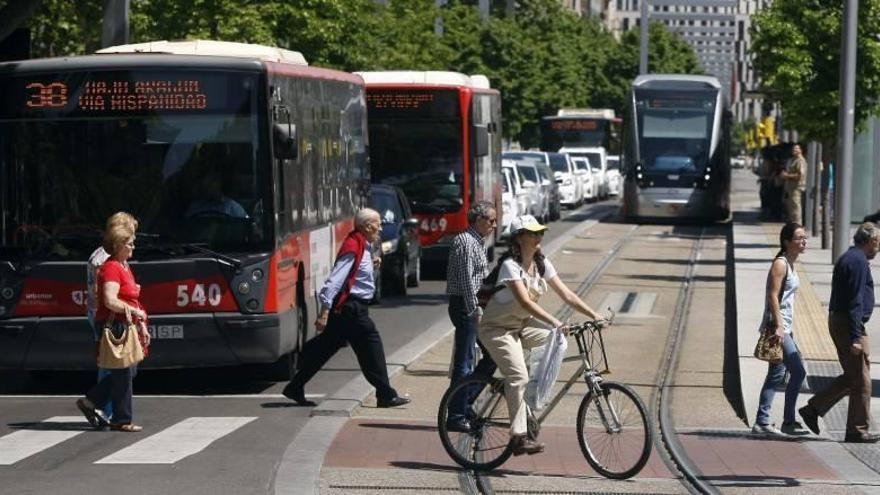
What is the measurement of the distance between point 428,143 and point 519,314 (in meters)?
16.5

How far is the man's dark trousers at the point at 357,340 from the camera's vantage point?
46.5 feet

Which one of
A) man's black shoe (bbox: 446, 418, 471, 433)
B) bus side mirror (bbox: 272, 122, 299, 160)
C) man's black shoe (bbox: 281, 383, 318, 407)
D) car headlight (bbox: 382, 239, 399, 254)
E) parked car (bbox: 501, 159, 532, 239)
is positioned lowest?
parked car (bbox: 501, 159, 532, 239)

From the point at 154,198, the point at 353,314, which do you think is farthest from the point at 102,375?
the point at 154,198

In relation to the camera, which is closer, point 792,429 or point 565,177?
point 792,429

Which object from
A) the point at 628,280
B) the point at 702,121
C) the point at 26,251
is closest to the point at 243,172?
the point at 26,251

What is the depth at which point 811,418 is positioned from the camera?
13148 millimetres

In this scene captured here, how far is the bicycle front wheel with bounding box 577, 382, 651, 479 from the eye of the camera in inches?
423

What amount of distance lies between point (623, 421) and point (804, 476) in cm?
123

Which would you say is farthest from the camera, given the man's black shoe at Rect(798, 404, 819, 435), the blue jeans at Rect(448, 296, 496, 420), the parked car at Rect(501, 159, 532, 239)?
the parked car at Rect(501, 159, 532, 239)

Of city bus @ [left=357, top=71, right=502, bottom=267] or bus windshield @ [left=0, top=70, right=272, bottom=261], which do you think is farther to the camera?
city bus @ [left=357, top=71, right=502, bottom=267]

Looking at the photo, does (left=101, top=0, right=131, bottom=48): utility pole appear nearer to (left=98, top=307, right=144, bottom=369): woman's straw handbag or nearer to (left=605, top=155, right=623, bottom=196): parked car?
(left=98, top=307, right=144, bottom=369): woman's straw handbag

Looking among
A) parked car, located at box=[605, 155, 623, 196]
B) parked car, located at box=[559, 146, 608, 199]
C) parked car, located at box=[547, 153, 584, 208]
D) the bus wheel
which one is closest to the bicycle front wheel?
the bus wheel

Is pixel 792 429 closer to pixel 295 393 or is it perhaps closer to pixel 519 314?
pixel 519 314

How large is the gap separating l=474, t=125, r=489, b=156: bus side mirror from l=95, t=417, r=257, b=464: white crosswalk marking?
46.1 ft
